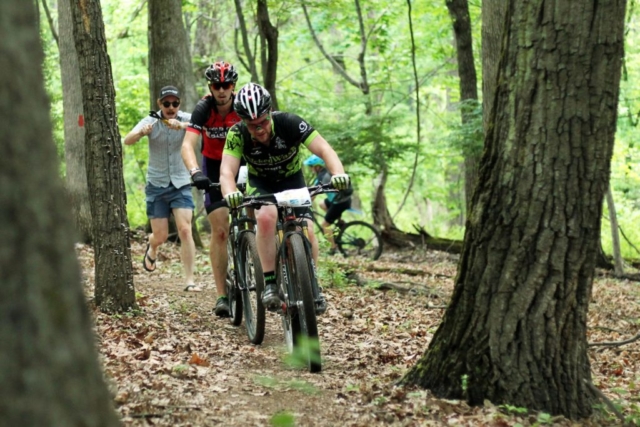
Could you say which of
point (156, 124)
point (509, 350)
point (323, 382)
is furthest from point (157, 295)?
point (509, 350)

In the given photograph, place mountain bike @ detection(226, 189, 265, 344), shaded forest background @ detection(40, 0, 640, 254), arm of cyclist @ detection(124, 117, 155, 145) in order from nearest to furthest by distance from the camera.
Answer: mountain bike @ detection(226, 189, 265, 344)
arm of cyclist @ detection(124, 117, 155, 145)
shaded forest background @ detection(40, 0, 640, 254)

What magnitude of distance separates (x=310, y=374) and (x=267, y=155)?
197 cm

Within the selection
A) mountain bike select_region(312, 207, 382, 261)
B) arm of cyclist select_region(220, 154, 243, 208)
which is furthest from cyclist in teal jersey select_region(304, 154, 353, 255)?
arm of cyclist select_region(220, 154, 243, 208)

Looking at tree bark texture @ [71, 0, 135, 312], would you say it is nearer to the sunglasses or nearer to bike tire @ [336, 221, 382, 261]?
the sunglasses

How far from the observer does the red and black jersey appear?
7965mm

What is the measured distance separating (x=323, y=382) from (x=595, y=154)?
2452mm

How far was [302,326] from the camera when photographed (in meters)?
6.08

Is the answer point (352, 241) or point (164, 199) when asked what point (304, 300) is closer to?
point (164, 199)

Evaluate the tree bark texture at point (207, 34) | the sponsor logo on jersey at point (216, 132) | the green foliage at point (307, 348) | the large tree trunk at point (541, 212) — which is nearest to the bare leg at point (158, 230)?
the sponsor logo on jersey at point (216, 132)

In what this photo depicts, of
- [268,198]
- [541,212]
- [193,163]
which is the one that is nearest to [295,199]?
[268,198]

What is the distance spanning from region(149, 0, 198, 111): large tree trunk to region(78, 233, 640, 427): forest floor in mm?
3826

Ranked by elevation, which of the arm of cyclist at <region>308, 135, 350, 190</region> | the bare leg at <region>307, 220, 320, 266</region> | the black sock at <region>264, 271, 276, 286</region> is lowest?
the black sock at <region>264, 271, 276, 286</region>

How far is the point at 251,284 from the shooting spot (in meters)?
7.23

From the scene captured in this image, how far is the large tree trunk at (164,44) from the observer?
42.6 ft
